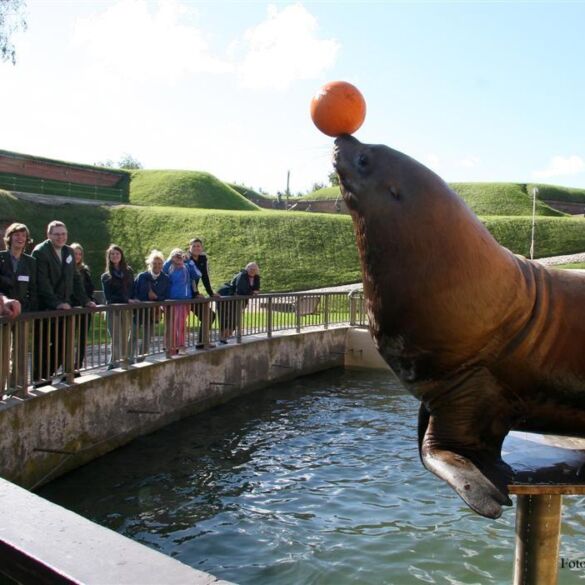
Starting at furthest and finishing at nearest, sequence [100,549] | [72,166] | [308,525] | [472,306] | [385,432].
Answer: [72,166]
[385,432]
[308,525]
[472,306]
[100,549]

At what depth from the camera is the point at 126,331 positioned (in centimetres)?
915

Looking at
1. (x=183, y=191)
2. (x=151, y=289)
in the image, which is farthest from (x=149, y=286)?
(x=183, y=191)

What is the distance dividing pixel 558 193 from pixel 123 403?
194 ft

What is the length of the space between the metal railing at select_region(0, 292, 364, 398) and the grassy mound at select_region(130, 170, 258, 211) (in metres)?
31.2

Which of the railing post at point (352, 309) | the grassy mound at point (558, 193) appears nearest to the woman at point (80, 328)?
the railing post at point (352, 309)

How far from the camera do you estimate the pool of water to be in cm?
579

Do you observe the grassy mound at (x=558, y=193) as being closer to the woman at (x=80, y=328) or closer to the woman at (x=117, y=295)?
the woman at (x=117, y=295)

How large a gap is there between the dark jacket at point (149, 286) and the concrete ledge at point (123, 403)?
110 cm

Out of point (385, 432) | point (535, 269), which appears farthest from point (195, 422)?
point (535, 269)

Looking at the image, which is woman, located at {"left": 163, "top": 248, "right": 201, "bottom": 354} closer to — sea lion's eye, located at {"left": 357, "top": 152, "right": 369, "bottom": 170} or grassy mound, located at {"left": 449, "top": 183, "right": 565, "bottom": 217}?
sea lion's eye, located at {"left": 357, "top": 152, "right": 369, "bottom": 170}

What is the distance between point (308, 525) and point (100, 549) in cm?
475

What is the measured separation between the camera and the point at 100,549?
2.19 m

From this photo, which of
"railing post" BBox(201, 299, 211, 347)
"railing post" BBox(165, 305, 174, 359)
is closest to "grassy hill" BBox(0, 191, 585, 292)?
"railing post" BBox(201, 299, 211, 347)

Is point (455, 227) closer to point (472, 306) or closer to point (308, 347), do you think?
point (472, 306)
